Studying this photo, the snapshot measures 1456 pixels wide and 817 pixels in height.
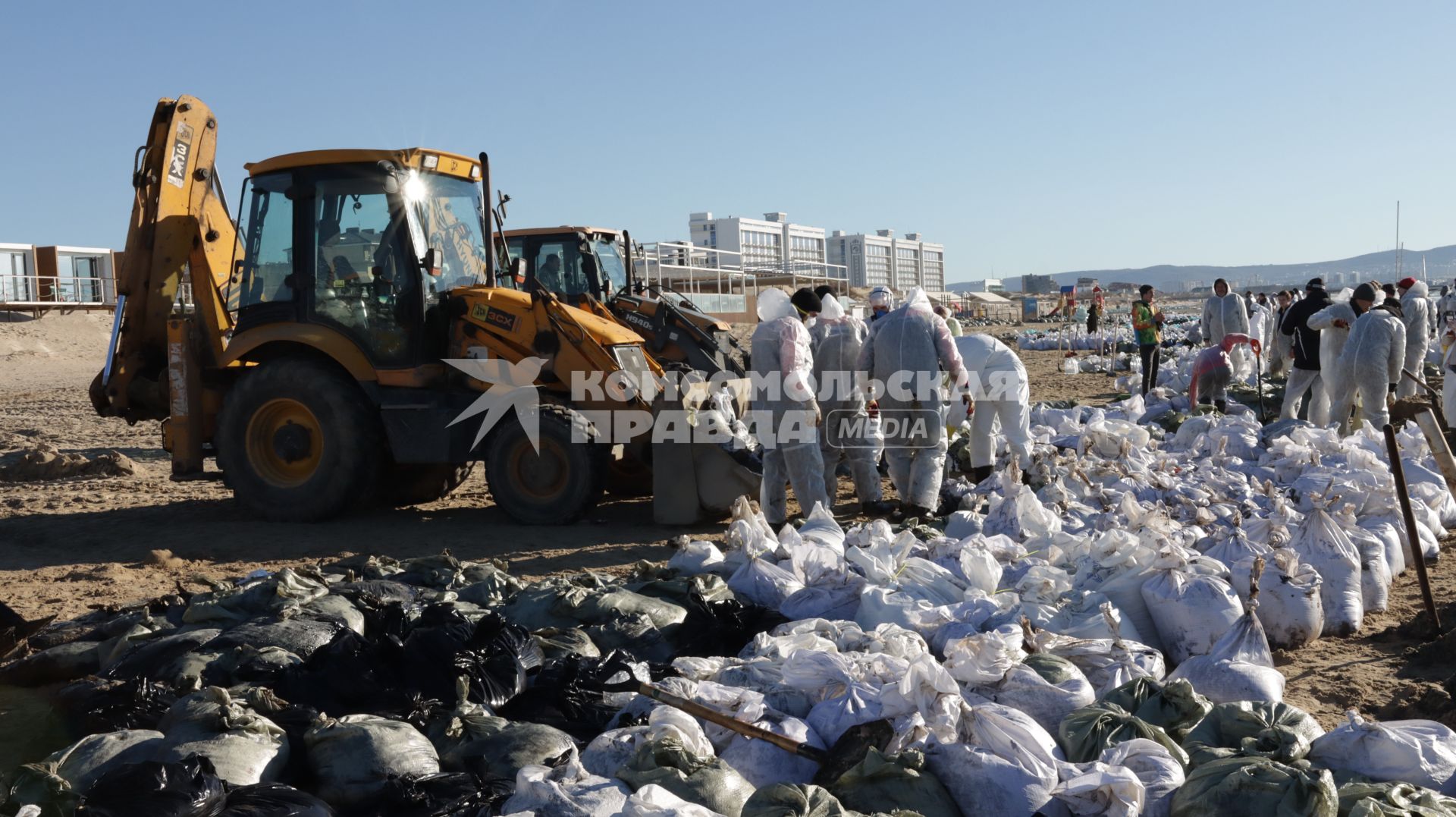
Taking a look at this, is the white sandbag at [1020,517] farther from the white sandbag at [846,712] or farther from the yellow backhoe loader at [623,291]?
the yellow backhoe loader at [623,291]

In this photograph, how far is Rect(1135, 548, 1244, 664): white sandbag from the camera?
4.18 meters

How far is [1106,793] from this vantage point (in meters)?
2.57

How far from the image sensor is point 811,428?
22.7ft

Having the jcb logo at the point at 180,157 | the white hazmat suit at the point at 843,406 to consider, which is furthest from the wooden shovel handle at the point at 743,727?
the jcb logo at the point at 180,157

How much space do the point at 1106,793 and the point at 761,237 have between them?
4634cm

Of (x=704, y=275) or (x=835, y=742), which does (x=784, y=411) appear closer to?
(x=835, y=742)

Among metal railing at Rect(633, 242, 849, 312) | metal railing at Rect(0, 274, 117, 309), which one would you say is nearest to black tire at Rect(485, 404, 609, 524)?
metal railing at Rect(633, 242, 849, 312)

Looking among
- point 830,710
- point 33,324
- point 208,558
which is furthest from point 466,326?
point 33,324

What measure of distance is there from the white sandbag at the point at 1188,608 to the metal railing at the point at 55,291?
28163 millimetres

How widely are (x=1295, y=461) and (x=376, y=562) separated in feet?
17.6

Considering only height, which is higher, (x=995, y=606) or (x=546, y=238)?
A: (x=546, y=238)

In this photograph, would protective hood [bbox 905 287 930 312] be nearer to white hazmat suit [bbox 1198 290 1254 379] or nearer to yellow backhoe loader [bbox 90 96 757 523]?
yellow backhoe loader [bbox 90 96 757 523]

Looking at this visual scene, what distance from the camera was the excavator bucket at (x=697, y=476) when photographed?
7.16m

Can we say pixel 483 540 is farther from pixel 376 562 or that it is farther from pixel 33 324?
pixel 33 324
